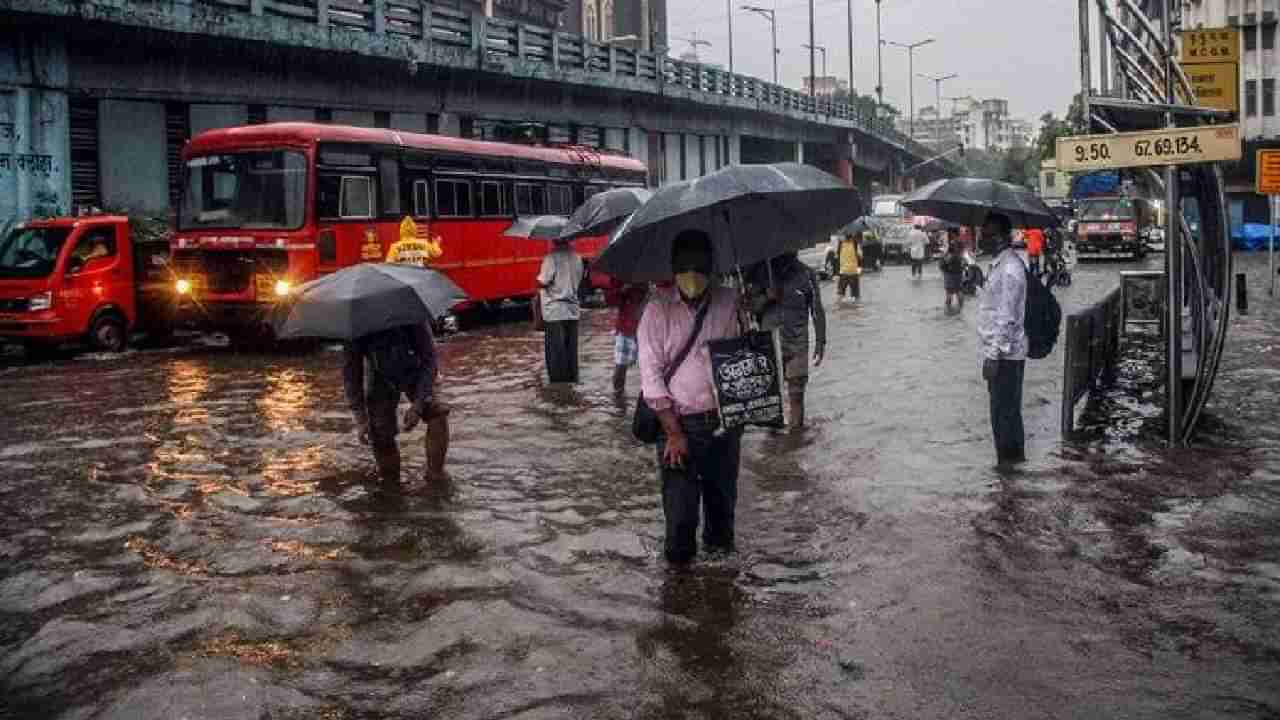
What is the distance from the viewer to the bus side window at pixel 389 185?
63.6 feet

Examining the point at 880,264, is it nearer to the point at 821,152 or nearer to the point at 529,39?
the point at 529,39

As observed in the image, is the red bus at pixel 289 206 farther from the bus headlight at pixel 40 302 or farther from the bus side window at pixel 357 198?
the bus headlight at pixel 40 302

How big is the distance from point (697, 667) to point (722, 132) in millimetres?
45714

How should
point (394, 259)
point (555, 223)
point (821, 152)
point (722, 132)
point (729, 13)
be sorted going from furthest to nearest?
point (729, 13) < point (821, 152) < point (722, 132) < point (394, 259) < point (555, 223)

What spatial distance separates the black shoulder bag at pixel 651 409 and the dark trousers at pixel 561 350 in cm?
671

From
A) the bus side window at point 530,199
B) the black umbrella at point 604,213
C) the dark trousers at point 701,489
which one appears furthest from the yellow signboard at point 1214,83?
the bus side window at point 530,199

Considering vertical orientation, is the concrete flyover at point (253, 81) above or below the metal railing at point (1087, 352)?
above

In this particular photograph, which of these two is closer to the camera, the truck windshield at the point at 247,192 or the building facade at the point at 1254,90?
the truck windshield at the point at 247,192

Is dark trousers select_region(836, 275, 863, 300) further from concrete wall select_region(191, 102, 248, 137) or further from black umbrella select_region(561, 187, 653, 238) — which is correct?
black umbrella select_region(561, 187, 653, 238)

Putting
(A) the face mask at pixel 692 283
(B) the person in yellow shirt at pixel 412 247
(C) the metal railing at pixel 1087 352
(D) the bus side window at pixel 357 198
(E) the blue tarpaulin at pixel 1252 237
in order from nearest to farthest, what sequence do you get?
(A) the face mask at pixel 692 283, (C) the metal railing at pixel 1087 352, (B) the person in yellow shirt at pixel 412 247, (D) the bus side window at pixel 357 198, (E) the blue tarpaulin at pixel 1252 237

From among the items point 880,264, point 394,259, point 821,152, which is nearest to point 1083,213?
point 880,264

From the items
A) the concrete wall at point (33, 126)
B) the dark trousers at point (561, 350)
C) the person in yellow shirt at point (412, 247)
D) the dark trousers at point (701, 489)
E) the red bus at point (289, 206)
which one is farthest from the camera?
the concrete wall at point (33, 126)

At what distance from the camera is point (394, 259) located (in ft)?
57.3

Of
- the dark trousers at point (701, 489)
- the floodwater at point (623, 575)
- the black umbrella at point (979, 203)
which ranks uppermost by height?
the black umbrella at point (979, 203)
